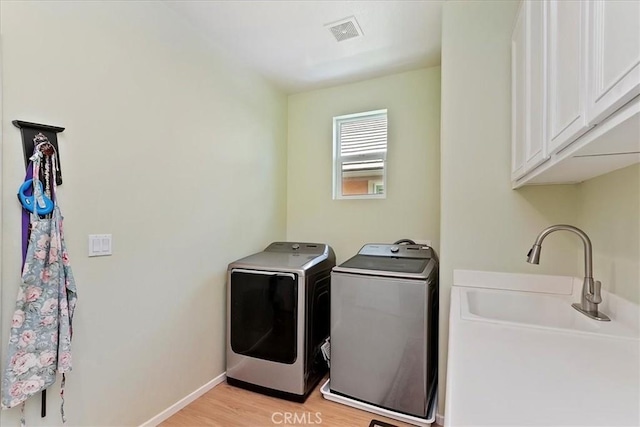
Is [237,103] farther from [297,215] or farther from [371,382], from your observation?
[371,382]

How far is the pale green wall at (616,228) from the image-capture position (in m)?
1.16

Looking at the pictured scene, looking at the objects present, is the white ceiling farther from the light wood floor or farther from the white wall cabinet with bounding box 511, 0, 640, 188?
the light wood floor

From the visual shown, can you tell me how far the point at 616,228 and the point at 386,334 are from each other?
1.29m

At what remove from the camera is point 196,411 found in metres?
1.99

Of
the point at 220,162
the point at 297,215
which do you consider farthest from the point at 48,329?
the point at 297,215

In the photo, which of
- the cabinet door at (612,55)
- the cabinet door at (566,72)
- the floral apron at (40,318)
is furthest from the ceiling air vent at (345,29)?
the floral apron at (40,318)

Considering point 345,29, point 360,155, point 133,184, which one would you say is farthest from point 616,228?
point 133,184

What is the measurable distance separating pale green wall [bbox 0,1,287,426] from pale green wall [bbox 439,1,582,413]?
165 cm

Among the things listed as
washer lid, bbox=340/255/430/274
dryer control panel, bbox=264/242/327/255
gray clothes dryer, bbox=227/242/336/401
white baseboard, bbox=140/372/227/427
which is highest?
dryer control panel, bbox=264/242/327/255

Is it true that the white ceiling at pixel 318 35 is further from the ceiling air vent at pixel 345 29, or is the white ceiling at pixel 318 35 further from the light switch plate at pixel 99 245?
the light switch plate at pixel 99 245

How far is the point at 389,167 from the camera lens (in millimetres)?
2871

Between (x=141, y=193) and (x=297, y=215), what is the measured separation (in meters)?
1.68

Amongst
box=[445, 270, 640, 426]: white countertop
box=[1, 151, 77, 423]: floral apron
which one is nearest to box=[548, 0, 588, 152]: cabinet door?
box=[445, 270, 640, 426]: white countertop

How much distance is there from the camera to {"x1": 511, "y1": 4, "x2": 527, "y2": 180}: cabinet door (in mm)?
1467
